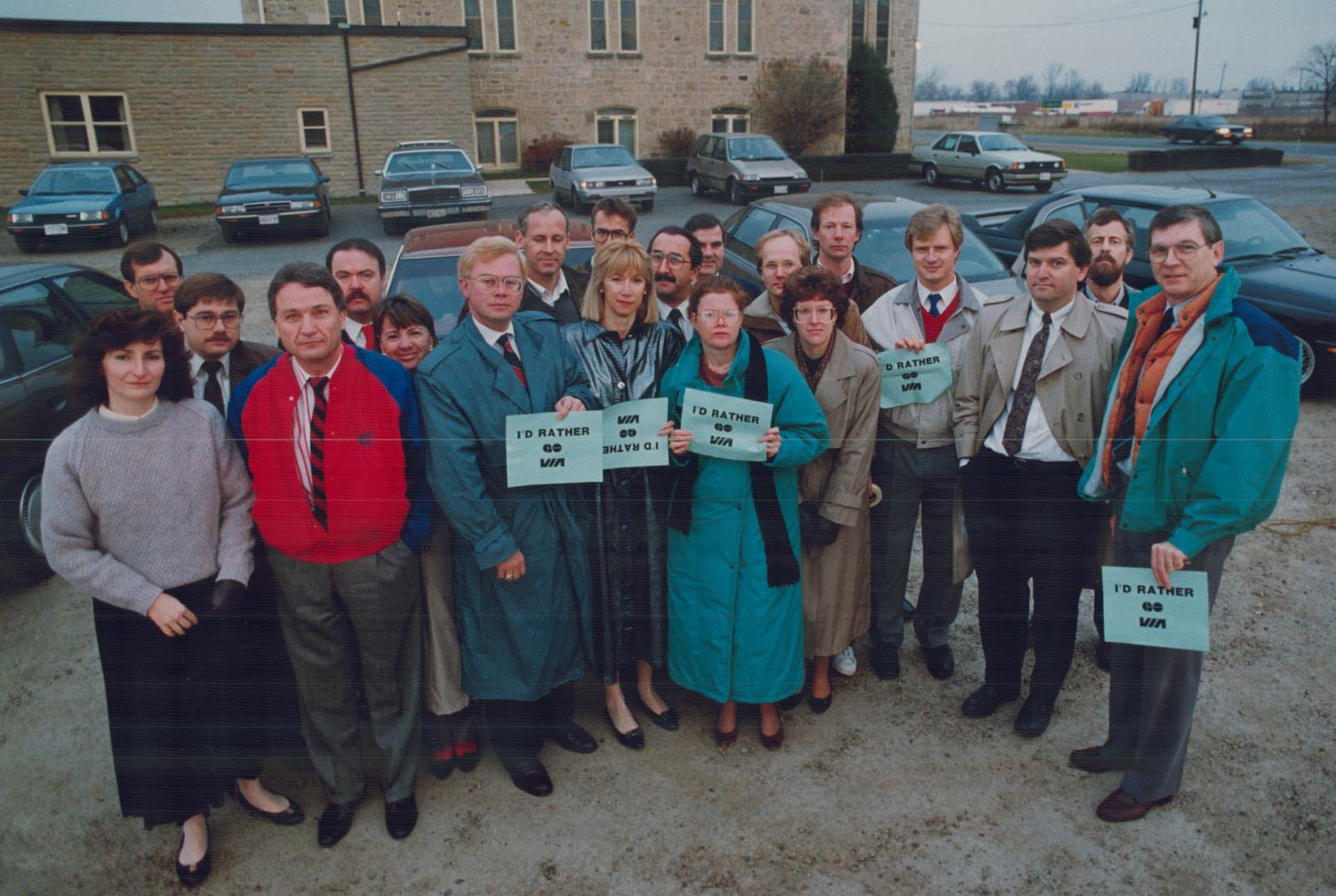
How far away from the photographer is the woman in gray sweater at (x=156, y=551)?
259 cm

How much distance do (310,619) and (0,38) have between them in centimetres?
2628

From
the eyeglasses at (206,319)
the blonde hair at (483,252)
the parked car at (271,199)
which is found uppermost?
the parked car at (271,199)

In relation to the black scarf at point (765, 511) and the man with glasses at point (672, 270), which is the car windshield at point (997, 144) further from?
the black scarf at point (765, 511)

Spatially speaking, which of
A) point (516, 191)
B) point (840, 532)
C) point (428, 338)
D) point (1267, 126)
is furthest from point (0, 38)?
point (1267, 126)

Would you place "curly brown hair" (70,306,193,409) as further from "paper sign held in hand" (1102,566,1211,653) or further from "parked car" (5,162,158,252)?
"parked car" (5,162,158,252)

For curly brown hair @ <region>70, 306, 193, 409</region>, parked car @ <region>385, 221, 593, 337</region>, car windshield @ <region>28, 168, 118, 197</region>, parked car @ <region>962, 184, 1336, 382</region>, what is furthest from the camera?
car windshield @ <region>28, 168, 118, 197</region>

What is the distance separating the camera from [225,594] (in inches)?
110

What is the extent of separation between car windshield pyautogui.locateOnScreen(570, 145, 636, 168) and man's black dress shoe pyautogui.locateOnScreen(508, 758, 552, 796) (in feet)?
57.4

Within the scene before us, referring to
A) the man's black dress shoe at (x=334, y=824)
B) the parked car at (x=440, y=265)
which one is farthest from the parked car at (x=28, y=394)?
the man's black dress shoe at (x=334, y=824)

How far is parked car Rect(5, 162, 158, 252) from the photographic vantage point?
14844mm

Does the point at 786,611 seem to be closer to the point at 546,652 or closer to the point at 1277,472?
the point at 546,652

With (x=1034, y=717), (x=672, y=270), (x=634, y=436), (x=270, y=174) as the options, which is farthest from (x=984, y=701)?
(x=270, y=174)

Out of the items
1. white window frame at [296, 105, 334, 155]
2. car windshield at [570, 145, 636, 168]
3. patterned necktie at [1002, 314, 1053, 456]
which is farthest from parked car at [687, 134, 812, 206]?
patterned necktie at [1002, 314, 1053, 456]

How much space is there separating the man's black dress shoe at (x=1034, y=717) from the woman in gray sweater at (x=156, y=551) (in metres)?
2.97
